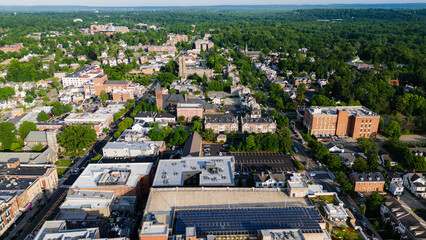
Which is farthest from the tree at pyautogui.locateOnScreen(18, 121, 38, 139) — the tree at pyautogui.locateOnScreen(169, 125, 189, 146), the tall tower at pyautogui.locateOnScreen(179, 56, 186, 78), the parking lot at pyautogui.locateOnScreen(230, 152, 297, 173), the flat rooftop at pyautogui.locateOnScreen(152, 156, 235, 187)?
the tall tower at pyautogui.locateOnScreen(179, 56, 186, 78)

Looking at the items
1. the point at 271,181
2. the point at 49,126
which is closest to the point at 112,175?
the point at 271,181

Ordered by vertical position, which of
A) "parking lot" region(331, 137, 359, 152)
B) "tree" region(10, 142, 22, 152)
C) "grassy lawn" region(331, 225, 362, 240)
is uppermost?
"grassy lawn" region(331, 225, 362, 240)

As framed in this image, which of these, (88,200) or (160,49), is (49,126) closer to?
(88,200)

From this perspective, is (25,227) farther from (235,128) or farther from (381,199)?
(381,199)

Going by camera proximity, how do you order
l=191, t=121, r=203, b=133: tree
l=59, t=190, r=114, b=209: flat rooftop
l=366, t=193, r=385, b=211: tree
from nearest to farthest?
l=59, t=190, r=114, b=209: flat rooftop < l=366, t=193, r=385, b=211: tree < l=191, t=121, r=203, b=133: tree

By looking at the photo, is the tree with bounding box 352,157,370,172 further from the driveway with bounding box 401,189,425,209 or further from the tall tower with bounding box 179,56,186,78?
the tall tower with bounding box 179,56,186,78

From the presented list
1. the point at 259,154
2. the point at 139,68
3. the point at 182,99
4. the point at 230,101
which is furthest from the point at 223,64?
the point at 259,154
